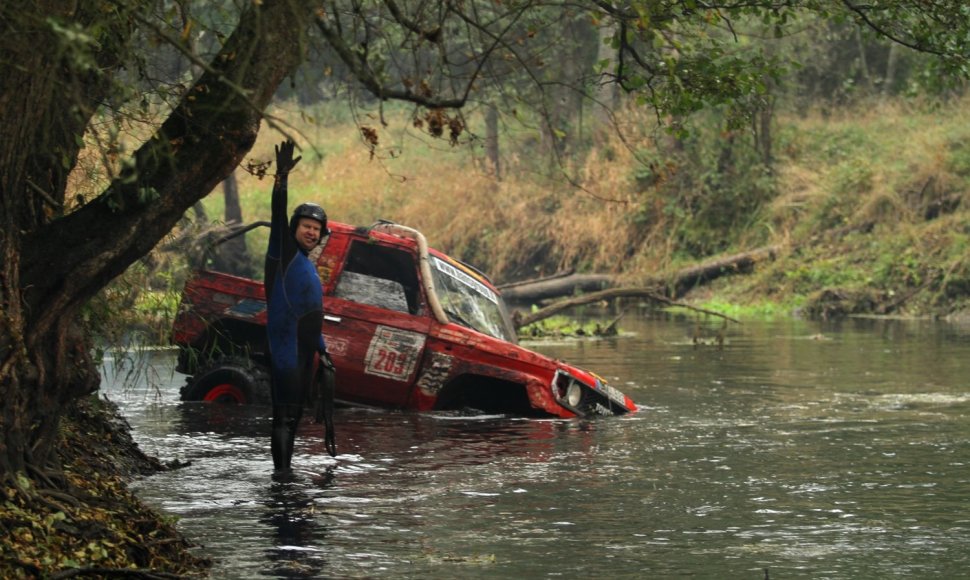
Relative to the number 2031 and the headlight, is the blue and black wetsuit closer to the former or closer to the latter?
the number 2031

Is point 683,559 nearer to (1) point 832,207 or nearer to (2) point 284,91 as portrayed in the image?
(1) point 832,207

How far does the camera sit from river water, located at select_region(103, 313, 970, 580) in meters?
8.80

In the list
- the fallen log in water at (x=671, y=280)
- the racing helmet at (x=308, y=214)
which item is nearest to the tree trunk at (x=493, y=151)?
the fallen log in water at (x=671, y=280)

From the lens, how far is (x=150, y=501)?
10.6m

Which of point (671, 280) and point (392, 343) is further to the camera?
point (671, 280)

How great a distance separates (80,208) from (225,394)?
297 inches

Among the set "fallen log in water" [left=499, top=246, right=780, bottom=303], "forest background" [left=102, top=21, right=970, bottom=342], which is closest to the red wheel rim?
"forest background" [left=102, top=21, right=970, bottom=342]

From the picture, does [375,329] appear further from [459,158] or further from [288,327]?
[459,158]

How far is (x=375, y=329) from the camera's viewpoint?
50.9 feet

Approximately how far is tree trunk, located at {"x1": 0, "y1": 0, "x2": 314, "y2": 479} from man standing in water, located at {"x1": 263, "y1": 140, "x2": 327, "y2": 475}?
10.1ft

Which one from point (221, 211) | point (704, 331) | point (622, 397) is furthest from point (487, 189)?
point (622, 397)

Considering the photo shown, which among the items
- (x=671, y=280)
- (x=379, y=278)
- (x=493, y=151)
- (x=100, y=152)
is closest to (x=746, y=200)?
(x=671, y=280)

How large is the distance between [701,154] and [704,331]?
1242 cm

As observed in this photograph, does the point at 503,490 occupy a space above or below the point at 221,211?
below
